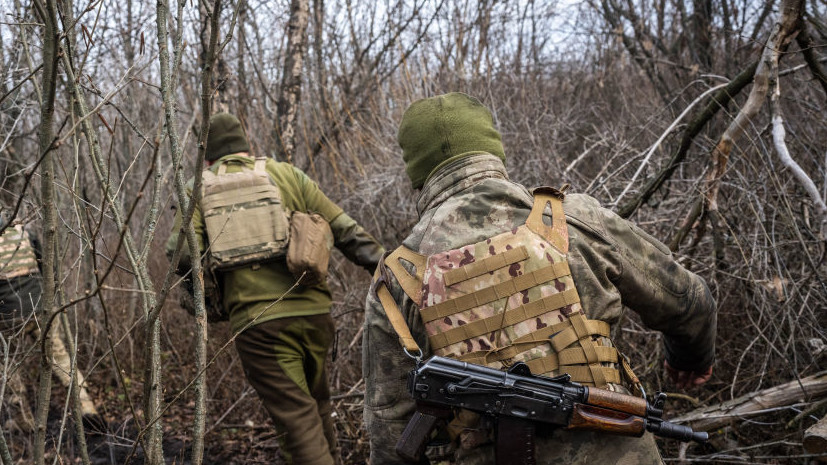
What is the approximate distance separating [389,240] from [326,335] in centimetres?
211

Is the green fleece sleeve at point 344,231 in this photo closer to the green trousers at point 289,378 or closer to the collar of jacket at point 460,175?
the green trousers at point 289,378

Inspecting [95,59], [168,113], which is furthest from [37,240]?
[168,113]

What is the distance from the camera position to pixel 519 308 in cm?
165

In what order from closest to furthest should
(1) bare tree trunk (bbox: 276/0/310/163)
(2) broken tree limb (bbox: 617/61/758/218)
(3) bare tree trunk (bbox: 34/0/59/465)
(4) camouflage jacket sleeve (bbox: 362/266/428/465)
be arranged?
(3) bare tree trunk (bbox: 34/0/59/465) < (4) camouflage jacket sleeve (bbox: 362/266/428/465) < (2) broken tree limb (bbox: 617/61/758/218) < (1) bare tree trunk (bbox: 276/0/310/163)

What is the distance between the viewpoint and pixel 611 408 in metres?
1.60

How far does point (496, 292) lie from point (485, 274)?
0.18ft

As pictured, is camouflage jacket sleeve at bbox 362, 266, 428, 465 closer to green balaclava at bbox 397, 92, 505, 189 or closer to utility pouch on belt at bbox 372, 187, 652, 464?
utility pouch on belt at bbox 372, 187, 652, 464

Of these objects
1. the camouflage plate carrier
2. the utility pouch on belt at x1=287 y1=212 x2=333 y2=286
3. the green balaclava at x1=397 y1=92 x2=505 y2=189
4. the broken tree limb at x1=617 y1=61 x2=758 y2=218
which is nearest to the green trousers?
the utility pouch on belt at x1=287 y1=212 x2=333 y2=286

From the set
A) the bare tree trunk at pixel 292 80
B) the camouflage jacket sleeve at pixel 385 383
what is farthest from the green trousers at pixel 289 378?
the bare tree trunk at pixel 292 80

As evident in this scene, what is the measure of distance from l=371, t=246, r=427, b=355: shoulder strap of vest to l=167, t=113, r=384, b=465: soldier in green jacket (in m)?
1.52

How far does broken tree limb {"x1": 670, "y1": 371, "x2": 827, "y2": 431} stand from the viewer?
2752mm

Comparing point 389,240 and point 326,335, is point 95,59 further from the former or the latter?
point 326,335

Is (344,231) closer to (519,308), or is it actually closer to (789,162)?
(519,308)

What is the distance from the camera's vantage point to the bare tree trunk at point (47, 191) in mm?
1177
